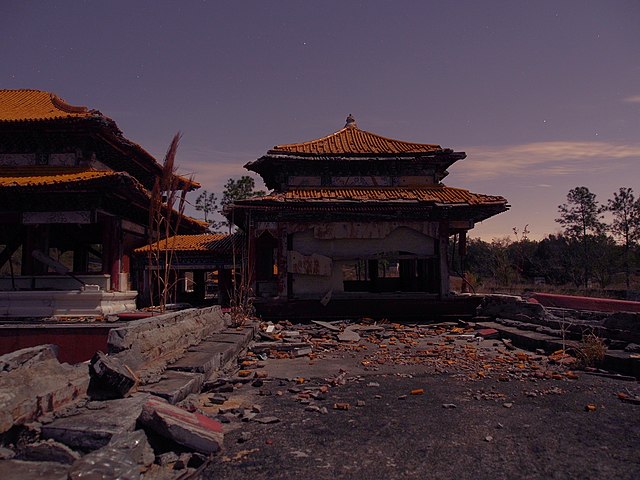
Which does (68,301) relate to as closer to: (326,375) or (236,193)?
(326,375)

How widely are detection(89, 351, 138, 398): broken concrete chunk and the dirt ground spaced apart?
3.51ft

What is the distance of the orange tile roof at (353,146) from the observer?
15.4 meters

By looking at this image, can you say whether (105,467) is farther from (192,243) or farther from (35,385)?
(192,243)

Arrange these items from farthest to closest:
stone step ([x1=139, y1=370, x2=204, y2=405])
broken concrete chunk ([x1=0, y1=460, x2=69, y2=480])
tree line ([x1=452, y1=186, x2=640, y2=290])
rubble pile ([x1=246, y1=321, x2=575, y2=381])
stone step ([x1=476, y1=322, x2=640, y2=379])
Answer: tree line ([x1=452, y1=186, x2=640, y2=290]), rubble pile ([x1=246, y1=321, x2=575, y2=381]), stone step ([x1=476, y1=322, x2=640, y2=379]), stone step ([x1=139, y1=370, x2=204, y2=405]), broken concrete chunk ([x1=0, y1=460, x2=69, y2=480])

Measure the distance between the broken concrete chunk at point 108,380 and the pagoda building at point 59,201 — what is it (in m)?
8.05

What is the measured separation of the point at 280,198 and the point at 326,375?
7387 mm

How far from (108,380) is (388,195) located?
11.2 metres

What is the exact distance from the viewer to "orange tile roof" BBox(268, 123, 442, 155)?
50.6 feet

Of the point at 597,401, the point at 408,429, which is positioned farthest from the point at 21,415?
the point at 597,401

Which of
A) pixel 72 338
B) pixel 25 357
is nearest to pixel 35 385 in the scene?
pixel 25 357

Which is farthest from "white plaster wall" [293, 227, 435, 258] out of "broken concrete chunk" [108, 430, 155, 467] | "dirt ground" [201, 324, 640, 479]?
"broken concrete chunk" [108, 430, 155, 467]

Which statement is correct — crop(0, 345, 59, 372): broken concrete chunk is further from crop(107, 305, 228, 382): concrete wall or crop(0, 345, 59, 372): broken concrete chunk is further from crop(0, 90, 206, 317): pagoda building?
crop(0, 90, 206, 317): pagoda building

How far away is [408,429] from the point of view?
173 inches

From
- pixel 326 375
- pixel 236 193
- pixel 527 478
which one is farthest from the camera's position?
pixel 236 193
